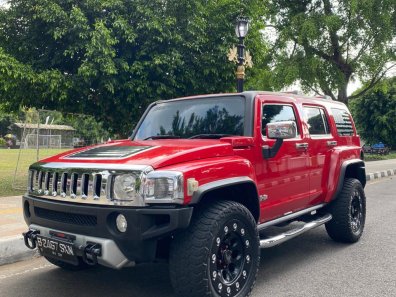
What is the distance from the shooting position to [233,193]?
150 inches

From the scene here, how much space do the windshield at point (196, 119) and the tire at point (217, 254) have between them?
3.18 feet

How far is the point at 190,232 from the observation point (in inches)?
127

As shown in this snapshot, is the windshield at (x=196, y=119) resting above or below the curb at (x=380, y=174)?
above

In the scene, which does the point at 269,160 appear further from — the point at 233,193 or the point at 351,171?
the point at 351,171

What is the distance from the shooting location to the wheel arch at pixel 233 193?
328 cm

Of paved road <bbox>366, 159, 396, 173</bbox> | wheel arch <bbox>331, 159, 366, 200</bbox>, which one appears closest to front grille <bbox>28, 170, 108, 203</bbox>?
wheel arch <bbox>331, 159, 366, 200</bbox>

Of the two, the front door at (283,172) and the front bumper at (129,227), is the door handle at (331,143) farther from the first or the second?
the front bumper at (129,227)

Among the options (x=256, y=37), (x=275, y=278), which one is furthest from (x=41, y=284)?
(x=256, y=37)

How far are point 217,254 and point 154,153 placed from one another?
95 cm

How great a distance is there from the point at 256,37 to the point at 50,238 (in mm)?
9799

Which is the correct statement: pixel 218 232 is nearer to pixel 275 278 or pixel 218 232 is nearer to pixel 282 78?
pixel 275 278

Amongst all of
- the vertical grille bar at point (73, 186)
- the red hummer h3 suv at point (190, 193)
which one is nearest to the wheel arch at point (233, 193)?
the red hummer h3 suv at point (190, 193)

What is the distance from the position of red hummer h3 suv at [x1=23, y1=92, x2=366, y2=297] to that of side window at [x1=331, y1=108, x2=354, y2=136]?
89cm

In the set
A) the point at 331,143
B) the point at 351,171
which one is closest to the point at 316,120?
the point at 331,143
